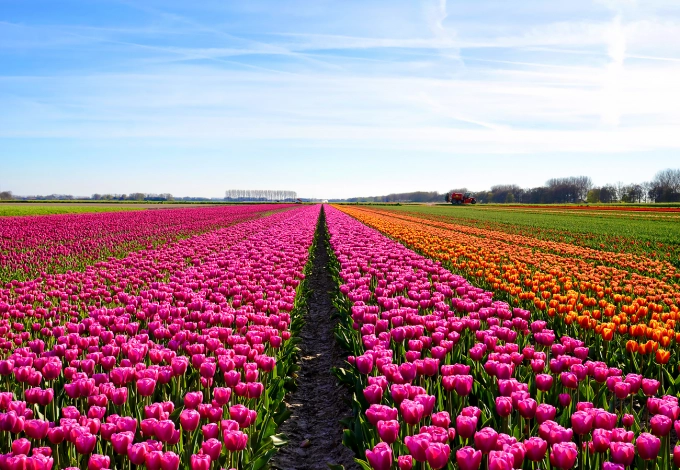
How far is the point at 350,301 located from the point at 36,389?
5163 mm

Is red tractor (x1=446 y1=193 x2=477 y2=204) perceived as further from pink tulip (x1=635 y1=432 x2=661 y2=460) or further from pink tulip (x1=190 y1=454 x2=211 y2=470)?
pink tulip (x1=190 y1=454 x2=211 y2=470)

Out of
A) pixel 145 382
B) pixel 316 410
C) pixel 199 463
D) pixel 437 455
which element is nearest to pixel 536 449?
pixel 437 455

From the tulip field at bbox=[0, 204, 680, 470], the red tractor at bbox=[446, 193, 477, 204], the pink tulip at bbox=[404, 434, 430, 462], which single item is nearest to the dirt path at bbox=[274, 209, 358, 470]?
the tulip field at bbox=[0, 204, 680, 470]

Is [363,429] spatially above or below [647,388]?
below

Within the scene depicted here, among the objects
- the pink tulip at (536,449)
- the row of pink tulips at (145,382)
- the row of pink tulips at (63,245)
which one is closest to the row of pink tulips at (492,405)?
the pink tulip at (536,449)

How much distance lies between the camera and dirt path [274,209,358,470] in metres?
4.71

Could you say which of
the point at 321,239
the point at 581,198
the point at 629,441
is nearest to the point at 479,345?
the point at 629,441

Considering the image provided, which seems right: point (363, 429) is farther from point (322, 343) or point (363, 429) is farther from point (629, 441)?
point (322, 343)

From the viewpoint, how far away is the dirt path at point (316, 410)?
471 centimetres

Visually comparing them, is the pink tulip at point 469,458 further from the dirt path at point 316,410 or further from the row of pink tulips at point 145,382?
the dirt path at point 316,410

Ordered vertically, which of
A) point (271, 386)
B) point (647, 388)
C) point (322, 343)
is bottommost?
point (322, 343)

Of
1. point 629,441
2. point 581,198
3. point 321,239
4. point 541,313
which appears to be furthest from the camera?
point 581,198

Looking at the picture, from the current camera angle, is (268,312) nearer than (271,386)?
No

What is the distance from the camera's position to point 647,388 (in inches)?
152
